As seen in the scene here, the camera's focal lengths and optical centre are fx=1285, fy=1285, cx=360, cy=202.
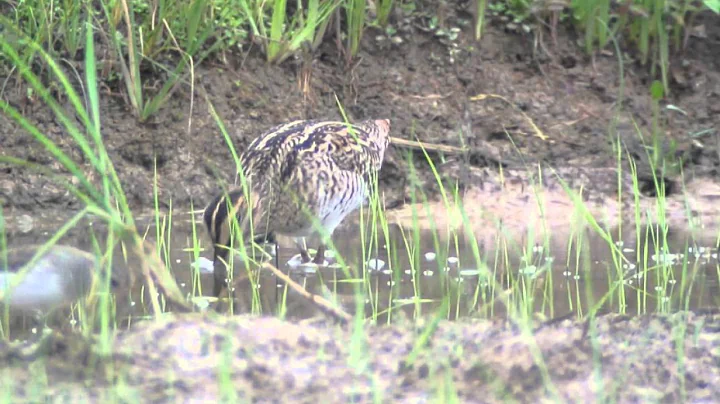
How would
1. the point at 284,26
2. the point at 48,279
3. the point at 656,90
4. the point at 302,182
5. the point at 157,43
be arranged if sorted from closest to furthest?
the point at 48,279 → the point at 302,182 → the point at 157,43 → the point at 656,90 → the point at 284,26

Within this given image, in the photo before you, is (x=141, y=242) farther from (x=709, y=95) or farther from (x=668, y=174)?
(x=709, y=95)

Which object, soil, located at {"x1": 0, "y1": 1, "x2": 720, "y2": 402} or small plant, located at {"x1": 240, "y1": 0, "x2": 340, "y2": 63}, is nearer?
soil, located at {"x1": 0, "y1": 1, "x2": 720, "y2": 402}

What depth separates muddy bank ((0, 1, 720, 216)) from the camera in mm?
8188

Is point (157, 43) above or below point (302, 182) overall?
above

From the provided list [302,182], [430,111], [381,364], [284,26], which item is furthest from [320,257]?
[381,364]

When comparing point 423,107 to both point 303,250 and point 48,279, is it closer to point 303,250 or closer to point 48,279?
point 303,250

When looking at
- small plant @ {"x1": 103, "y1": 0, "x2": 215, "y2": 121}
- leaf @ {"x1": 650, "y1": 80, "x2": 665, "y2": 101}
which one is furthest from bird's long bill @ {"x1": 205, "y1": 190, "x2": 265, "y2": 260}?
leaf @ {"x1": 650, "y1": 80, "x2": 665, "y2": 101}

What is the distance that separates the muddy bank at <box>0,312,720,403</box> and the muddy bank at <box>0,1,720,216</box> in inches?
157

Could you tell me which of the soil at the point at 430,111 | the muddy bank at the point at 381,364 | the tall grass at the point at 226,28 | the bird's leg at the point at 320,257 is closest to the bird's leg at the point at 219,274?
the soil at the point at 430,111

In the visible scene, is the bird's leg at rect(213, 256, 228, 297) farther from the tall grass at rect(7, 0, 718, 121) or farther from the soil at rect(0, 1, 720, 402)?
the tall grass at rect(7, 0, 718, 121)

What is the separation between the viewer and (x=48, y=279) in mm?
4871

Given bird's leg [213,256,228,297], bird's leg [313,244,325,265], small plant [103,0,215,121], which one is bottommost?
bird's leg [313,244,325,265]

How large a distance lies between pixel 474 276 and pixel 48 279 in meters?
2.01

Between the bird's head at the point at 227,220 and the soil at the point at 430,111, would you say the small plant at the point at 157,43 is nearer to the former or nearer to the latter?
the soil at the point at 430,111
